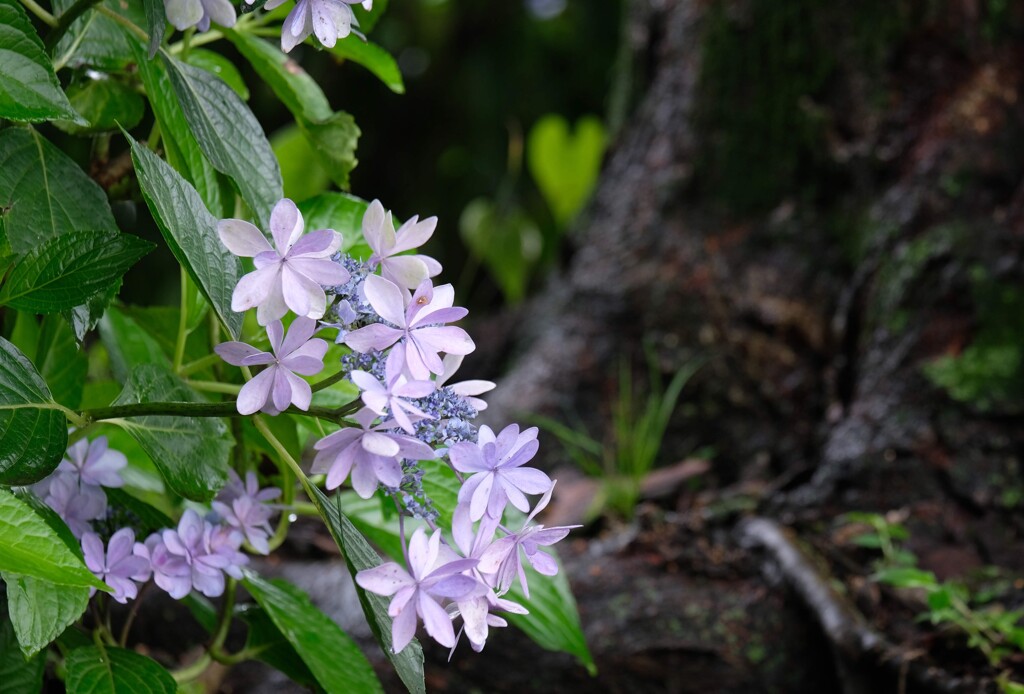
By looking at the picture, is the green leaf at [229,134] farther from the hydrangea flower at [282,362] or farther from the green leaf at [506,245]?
the green leaf at [506,245]

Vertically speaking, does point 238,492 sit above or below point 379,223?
below

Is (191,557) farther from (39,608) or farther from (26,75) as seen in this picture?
(26,75)

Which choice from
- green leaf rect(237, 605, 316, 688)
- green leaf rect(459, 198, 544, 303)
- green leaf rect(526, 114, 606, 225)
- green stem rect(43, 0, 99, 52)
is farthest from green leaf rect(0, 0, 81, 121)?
green leaf rect(526, 114, 606, 225)

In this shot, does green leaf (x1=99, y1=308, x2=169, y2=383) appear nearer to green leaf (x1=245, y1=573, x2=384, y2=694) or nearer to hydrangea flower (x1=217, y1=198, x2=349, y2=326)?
green leaf (x1=245, y1=573, x2=384, y2=694)

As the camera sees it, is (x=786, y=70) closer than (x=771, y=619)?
No

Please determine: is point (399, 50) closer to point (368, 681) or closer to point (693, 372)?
point (693, 372)

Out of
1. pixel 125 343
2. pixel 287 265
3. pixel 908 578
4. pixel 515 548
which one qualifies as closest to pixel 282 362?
pixel 287 265

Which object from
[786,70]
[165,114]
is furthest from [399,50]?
[165,114]
